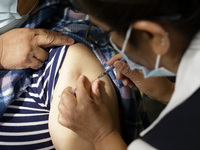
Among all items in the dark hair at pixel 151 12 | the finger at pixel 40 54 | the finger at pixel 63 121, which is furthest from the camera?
the finger at pixel 40 54

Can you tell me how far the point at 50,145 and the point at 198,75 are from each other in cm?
65

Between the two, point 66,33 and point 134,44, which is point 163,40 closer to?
point 134,44

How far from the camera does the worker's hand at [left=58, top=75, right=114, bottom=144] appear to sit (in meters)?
0.79

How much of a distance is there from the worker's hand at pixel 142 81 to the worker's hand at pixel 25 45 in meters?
0.22

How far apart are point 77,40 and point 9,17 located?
0.29 meters

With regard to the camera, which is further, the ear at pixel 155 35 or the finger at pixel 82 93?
the finger at pixel 82 93

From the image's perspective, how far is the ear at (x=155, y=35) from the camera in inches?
19.1

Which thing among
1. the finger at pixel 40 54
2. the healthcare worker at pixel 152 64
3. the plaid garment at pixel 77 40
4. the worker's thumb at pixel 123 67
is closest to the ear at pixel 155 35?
the healthcare worker at pixel 152 64

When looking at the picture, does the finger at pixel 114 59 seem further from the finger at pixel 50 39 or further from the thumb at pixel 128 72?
the finger at pixel 50 39

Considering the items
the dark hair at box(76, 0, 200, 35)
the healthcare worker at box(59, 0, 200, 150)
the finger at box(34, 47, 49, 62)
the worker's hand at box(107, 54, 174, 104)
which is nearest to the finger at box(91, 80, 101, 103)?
the healthcare worker at box(59, 0, 200, 150)

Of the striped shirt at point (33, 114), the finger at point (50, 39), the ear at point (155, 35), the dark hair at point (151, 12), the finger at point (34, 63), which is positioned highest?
the dark hair at point (151, 12)

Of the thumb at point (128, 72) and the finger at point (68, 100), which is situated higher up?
the thumb at point (128, 72)

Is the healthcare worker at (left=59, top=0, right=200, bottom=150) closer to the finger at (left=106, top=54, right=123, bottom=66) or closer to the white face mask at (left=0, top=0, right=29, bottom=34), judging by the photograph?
the finger at (left=106, top=54, right=123, bottom=66)

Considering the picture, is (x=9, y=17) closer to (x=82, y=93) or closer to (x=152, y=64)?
(x=82, y=93)
